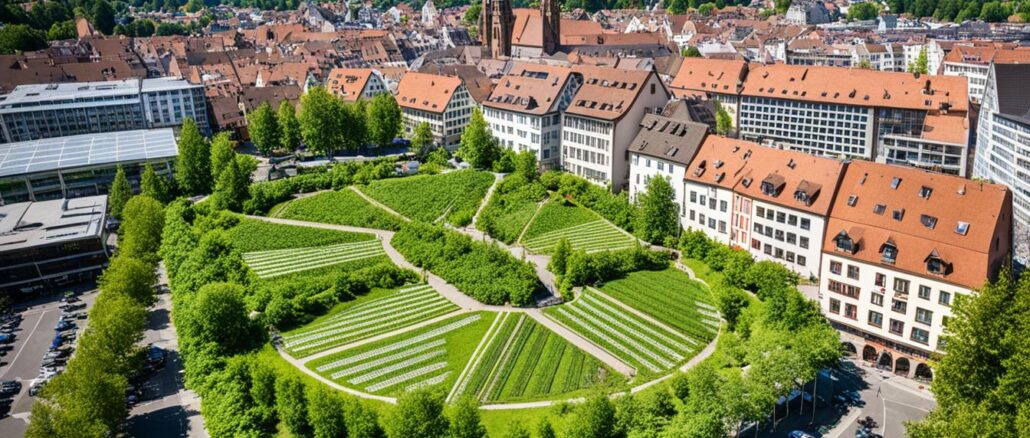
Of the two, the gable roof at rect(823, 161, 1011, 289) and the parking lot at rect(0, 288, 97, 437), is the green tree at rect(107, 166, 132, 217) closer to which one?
the parking lot at rect(0, 288, 97, 437)

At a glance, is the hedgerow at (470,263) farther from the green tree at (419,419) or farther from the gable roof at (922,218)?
the gable roof at (922,218)

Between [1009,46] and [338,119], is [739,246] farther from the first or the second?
[1009,46]

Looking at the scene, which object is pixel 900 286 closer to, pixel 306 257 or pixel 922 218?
pixel 922 218

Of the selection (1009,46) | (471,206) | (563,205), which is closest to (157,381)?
(471,206)

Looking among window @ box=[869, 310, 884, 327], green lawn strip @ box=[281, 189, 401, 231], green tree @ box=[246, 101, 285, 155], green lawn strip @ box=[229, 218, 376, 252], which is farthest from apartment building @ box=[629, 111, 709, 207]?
green tree @ box=[246, 101, 285, 155]

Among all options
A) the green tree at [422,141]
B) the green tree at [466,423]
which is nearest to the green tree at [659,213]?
the green tree at [466,423]

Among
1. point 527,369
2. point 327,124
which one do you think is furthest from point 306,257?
point 527,369
